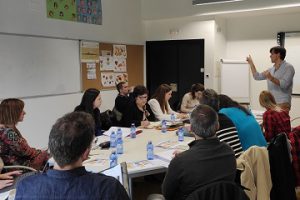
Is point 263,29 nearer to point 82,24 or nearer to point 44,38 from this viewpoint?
point 82,24

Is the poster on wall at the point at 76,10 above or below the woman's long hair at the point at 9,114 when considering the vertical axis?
above

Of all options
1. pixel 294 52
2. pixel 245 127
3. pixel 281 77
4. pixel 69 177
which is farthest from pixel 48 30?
pixel 294 52

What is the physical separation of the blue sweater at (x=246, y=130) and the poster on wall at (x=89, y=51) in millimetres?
3427

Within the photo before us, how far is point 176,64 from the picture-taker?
23.6 feet

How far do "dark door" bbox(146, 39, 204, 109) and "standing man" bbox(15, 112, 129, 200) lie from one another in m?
5.57

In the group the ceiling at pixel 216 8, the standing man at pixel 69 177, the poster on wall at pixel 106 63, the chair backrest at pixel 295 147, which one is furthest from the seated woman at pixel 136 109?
the standing man at pixel 69 177

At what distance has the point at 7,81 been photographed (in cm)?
455

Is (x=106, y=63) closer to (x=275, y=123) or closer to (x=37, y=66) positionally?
(x=37, y=66)

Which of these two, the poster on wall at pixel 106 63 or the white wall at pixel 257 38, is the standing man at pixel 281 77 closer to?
the white wall at pixel 257 38

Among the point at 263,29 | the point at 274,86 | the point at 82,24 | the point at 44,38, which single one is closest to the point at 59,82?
the point at 44,38

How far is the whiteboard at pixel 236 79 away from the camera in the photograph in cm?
664

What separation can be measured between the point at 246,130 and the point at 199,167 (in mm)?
1305

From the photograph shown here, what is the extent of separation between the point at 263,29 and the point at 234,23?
621mm

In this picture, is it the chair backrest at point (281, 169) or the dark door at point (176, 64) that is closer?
the chair backrest at point (281, 169)
